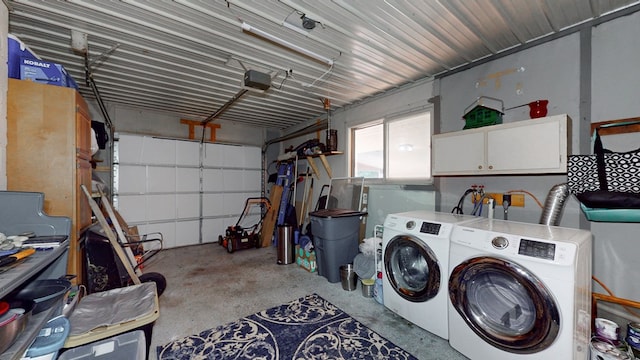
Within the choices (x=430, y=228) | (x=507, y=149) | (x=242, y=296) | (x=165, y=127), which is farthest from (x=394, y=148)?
(x=165, y=127)

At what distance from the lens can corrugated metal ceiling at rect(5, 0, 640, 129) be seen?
2045mm

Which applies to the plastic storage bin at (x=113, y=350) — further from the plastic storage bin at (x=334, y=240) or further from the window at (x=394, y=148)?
the window at (x=394, y=148)

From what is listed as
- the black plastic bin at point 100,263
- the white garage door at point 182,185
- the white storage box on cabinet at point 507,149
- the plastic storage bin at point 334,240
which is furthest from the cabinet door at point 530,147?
the white garage door at point 182,185

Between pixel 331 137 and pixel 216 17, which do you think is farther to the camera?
pixel 331 137

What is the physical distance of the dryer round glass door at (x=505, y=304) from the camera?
5.06 ft

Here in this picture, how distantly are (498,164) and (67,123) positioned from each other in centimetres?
385

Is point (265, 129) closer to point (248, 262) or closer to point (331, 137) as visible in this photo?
point (331, 137)

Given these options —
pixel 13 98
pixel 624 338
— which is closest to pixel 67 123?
pixel 13 98

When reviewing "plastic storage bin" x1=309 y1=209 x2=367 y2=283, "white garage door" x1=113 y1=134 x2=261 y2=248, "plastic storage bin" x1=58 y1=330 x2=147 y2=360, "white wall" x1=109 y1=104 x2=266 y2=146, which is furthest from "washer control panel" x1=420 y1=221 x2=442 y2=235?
"white wall" x1=109 y1=104 x2=266 y2=146

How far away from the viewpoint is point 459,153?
9.00 feet

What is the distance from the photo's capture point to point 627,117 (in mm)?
2012

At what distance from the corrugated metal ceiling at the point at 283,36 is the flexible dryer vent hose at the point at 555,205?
4.92 ft

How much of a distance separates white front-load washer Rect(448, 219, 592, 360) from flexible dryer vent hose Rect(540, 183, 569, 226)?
0.19 meters

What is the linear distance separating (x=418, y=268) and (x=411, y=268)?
0.24 ft
